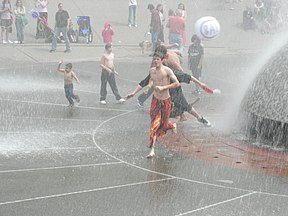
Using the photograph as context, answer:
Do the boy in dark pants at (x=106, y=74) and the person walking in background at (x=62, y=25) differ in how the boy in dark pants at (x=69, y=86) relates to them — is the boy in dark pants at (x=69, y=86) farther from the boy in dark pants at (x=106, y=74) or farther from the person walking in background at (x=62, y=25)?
the person walking in background at (x=62, y=25)

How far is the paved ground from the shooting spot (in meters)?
7.98

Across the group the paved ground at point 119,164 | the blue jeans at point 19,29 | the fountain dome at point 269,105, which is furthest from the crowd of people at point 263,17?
the fountain dome at point 269,105

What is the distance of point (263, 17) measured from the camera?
31.2 metres

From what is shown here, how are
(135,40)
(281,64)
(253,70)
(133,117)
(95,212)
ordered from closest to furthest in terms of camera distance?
(95,212)
(281,64)
(253,70)
(133,117)
(135,40)

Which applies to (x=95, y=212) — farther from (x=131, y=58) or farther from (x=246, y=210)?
(x=131, y=58)

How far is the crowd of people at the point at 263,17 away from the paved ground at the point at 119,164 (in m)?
15.2

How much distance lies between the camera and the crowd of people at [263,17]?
3094 centimetres

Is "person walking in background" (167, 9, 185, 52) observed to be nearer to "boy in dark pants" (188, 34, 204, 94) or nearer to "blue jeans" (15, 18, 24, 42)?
"blue jeans" (15, 18, 24, 42)

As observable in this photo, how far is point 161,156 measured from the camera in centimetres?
1025

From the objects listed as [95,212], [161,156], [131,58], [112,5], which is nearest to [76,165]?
[161,156]

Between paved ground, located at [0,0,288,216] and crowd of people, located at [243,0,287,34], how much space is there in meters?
15.2

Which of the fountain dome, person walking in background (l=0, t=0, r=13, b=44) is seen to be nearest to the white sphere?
the fountain dome

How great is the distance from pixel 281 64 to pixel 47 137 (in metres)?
4.04

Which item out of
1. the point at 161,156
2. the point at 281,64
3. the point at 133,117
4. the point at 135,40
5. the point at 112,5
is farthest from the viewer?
the point at 112,5
